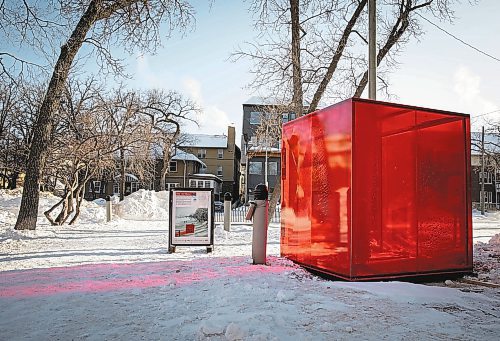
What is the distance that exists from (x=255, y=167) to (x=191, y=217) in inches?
1716

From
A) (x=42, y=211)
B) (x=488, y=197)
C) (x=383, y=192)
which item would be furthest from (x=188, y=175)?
(x=383, y=192)

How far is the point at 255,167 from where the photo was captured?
53.2 m

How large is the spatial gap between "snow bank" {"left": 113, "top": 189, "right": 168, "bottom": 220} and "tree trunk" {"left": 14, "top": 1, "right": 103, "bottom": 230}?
40.9 ft

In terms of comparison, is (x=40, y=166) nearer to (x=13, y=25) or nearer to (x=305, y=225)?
(x=13, y=25)

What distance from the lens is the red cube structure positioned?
18.6 ft

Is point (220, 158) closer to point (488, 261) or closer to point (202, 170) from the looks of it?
point (202, 170)

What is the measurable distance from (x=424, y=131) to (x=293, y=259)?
307cm

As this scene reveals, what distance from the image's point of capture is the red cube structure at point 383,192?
567 cm

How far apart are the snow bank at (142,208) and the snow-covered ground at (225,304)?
1775 centimetres

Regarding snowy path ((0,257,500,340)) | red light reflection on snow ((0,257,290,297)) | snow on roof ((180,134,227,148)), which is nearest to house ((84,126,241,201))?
snow on roof ((180,134,227,148))

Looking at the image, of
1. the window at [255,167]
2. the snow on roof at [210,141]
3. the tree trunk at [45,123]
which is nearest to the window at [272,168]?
the window at [255,167]

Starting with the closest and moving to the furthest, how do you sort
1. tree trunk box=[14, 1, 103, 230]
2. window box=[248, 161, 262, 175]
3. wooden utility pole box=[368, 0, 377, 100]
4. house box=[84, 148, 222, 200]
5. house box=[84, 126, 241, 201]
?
wooden utility pole box=[368, 0, 377, 100]
tree trunk box=[14, 1, 103, 230]
window box=[248, 161, 262, 175]
house box=[84, 148, 222, 200]
house box=[84, 126, 241, 201]

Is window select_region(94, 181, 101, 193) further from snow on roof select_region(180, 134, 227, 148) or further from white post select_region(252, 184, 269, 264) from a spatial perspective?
white post select_region(252, 184, 269, 264)

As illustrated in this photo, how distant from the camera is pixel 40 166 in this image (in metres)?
12.6
